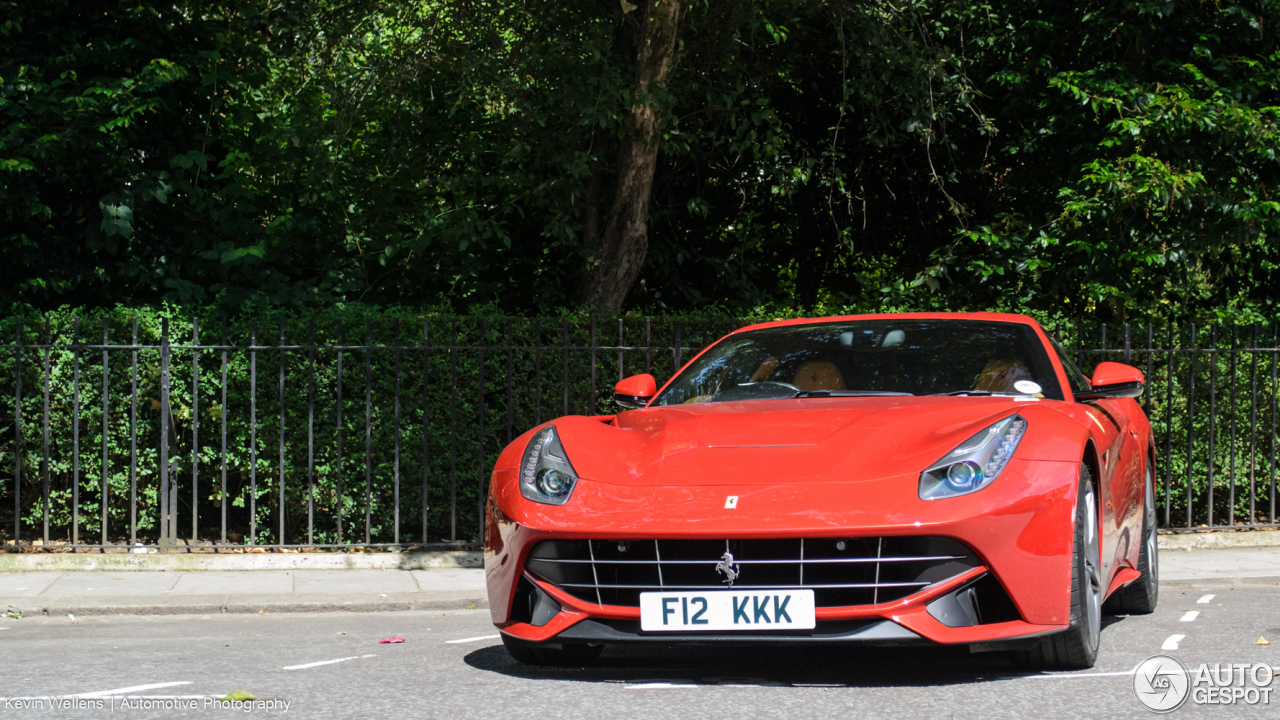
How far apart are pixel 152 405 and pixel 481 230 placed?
3.20m

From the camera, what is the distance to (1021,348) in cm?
542

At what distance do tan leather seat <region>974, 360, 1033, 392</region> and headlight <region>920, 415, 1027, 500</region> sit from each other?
33.5 inches

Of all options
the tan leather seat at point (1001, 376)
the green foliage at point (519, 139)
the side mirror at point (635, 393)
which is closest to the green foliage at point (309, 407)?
the green foliage at point (519, 139)

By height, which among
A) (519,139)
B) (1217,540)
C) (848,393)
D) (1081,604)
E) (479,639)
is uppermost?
(519,139)

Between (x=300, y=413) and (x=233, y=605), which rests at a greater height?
(x=300, y=413)

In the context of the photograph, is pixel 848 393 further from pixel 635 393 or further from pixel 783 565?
pixel 783 565

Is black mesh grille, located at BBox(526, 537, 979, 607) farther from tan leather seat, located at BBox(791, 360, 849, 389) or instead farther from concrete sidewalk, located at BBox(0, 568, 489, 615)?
concrete sidewalk, located at BBox(0, 568, 489, 615)

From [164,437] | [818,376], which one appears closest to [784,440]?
[818,376]

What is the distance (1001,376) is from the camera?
5227mm

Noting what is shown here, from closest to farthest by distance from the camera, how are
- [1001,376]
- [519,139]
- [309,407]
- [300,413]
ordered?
1. [1001,376]
2. [309,407]
3. [300,413]
4. [519,139]

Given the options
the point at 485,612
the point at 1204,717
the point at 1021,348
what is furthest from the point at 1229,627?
the point at 485,612

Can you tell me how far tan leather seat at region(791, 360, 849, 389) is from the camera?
17.8 ft

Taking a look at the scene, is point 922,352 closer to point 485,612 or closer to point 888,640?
point 888,640

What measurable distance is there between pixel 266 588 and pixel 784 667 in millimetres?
4203
